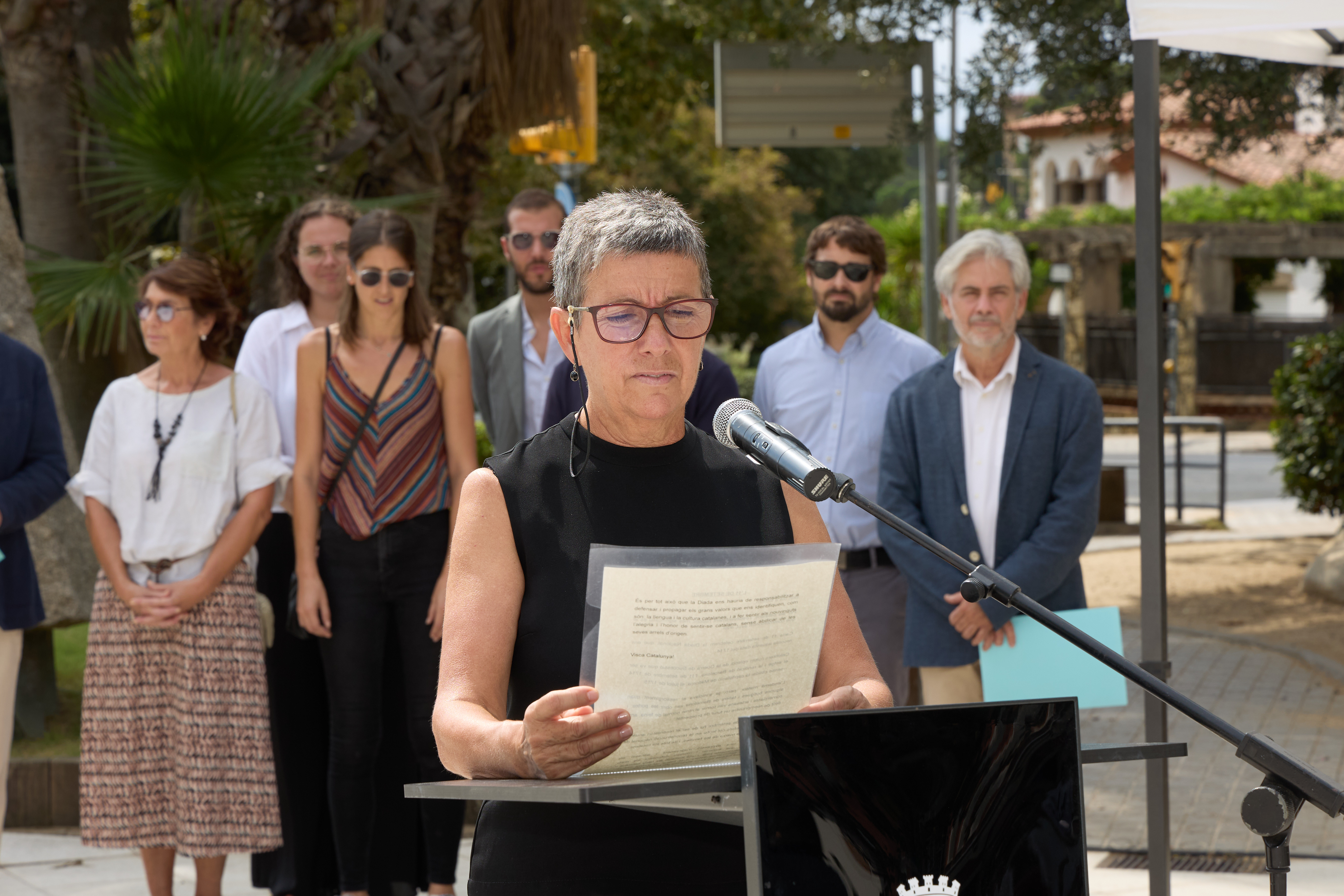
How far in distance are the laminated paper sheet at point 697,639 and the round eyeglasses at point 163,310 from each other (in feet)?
9.94

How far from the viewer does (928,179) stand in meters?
8.81

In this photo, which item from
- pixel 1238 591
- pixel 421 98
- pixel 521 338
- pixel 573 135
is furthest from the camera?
pixel 1238 591

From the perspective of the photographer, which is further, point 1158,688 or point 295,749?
point 295,749

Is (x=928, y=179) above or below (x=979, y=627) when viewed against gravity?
above

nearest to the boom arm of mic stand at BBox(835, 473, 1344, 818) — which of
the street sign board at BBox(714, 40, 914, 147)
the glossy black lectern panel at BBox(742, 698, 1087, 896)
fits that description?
the glossy black lectern panel at BBox(742, 698, 1087, 896)

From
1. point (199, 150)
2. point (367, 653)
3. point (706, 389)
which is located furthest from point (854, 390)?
point (199, 150)

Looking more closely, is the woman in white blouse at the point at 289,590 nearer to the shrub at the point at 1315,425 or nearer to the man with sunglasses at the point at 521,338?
the man with sunglasses at the point at 521,338

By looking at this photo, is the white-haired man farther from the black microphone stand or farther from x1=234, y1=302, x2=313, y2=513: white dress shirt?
the black microphone stand

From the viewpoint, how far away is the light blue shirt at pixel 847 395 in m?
4.77

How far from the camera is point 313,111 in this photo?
652 centimetres

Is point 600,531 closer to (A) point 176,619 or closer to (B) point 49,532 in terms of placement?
(A) point 176,619

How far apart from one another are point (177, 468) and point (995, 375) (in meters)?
2.49

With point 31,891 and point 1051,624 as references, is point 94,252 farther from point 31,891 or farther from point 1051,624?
point 1051,624

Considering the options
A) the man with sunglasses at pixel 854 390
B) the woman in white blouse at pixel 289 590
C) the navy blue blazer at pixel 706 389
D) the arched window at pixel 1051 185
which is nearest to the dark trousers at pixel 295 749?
the woman in white blouse at pixel 289 590
